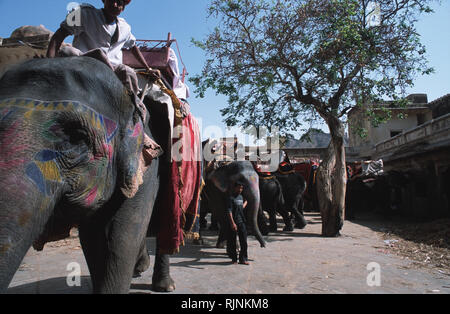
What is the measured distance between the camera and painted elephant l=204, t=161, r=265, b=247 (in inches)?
243

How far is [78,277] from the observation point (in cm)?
449

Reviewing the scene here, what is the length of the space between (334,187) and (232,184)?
4.40 metres

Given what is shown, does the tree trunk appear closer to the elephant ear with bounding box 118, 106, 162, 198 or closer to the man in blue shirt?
the man in blue shirt

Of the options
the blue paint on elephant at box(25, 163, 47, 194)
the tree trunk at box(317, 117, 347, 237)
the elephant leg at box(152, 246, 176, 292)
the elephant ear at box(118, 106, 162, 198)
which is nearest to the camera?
the blue paint on elephant at box(25, 163, 47, 194)

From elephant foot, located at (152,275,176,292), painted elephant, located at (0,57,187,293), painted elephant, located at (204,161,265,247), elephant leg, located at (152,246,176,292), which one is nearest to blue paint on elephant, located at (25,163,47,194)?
painted elephant, located at (0,57,187,293)

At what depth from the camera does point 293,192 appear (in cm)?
1182

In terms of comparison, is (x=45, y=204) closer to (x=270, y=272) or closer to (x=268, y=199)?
(x=270, y=272)

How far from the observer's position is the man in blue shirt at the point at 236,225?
566 cm

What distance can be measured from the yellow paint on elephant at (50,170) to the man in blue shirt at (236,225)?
181 inches

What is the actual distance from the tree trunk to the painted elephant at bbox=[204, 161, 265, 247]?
3.54m

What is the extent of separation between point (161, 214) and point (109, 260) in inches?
31.2

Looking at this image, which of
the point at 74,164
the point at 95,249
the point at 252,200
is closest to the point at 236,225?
the point at 252,200

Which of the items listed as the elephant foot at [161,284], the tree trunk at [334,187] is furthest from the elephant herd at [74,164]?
the tree trunk at [334,187]

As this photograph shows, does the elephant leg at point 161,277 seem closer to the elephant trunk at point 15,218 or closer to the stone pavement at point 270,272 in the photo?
the stone pavement at point 270,272
